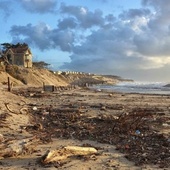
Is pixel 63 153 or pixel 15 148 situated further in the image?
pixel 15 148

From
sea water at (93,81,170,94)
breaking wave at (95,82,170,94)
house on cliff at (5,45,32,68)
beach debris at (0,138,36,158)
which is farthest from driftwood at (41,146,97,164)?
house on cliff at (5,45,32,68)

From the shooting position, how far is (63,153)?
8.74 metres

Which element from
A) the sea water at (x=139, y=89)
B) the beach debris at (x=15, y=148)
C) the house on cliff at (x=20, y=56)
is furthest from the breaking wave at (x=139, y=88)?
the beach debris at (x=15, y=148)

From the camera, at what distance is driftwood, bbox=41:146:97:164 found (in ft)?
27.4

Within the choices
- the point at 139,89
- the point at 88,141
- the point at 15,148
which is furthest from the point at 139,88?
the point at 15,148

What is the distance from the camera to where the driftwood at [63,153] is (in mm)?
8359

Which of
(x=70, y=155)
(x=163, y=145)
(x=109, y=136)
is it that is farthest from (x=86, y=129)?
(x=70, y=155)

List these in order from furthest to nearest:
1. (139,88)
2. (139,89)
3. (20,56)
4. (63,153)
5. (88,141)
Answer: (20,56), (139,88), (139,89), (88,141), (63,153)

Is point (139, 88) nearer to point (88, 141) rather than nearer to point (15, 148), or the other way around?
point (88, 141)

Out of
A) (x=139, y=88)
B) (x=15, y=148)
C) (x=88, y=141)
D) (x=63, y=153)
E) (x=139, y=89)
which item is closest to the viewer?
(x=63, y=153)

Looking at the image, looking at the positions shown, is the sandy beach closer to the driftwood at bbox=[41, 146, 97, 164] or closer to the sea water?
the driftwood at bbox=[41, 146, 97, 164]

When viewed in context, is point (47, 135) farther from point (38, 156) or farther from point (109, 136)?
point (38, 156)

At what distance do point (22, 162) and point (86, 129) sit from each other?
4.98 metres

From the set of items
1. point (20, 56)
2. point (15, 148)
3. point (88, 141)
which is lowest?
point (88, 141)
